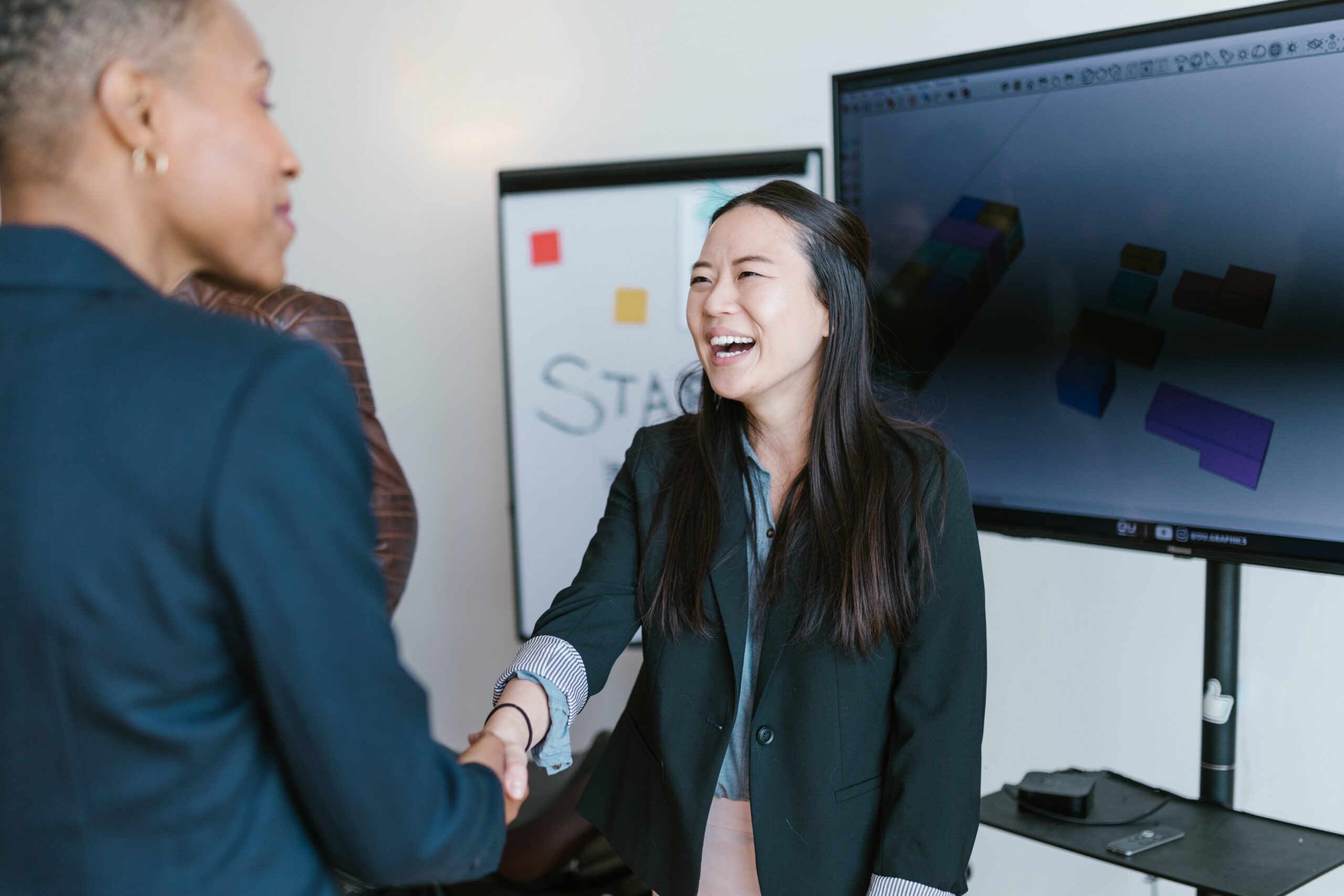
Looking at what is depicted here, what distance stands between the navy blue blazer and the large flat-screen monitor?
1.35m

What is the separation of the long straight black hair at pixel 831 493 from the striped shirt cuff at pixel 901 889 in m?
0.29

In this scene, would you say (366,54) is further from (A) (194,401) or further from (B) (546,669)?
(A) (194,401)

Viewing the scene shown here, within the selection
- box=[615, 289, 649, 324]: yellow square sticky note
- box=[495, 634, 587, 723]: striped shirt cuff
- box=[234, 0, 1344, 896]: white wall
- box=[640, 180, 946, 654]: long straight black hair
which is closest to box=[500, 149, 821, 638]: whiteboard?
box=[615, 289, 649, 324]: yellow square sticky note

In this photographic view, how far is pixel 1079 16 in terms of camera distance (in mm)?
Result: 2434

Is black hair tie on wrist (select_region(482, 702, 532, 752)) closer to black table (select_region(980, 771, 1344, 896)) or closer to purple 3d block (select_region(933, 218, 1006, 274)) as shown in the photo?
black table (select_region(980, 771, 1344, 896))

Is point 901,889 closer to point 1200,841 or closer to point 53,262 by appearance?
point 1200,841

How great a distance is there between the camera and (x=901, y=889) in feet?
4.74

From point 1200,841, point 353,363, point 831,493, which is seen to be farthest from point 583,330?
point 1200,841

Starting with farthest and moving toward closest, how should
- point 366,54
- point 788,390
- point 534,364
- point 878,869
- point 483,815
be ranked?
1. point 366,54
2. point 534,364
3. point 788,390
4. point 878,869
5. point 483,815

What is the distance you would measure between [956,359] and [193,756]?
154cm

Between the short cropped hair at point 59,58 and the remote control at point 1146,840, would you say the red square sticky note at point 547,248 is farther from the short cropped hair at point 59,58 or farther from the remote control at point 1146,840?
the short cropped hair at point 59,58

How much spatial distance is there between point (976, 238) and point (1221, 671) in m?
0.81

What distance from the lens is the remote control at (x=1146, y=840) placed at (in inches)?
63.6

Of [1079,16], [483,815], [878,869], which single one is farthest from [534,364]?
[483,815]
